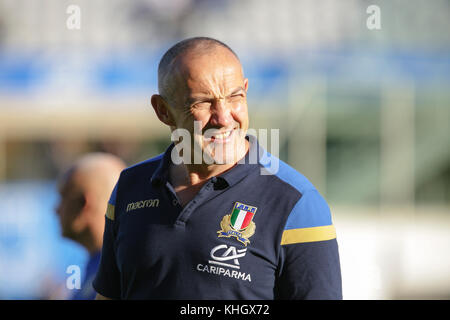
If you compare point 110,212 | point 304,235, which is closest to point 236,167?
point 304,235

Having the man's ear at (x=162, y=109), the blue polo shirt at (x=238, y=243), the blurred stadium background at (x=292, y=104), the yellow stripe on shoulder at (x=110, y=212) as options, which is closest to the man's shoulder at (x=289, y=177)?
the blue polo shirt at (x=238, y=243)

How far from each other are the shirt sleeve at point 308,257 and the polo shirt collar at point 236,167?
169 mm

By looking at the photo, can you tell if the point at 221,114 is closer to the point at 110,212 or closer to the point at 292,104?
the point at 110,212

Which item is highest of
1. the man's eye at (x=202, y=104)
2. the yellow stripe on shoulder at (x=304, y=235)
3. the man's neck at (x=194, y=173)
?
the man's eye at (x=202, y=104)

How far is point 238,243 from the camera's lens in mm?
1233

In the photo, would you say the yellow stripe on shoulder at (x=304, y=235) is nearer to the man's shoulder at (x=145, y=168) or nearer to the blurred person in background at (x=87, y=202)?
the man's shoulder at (x=145, y=168)

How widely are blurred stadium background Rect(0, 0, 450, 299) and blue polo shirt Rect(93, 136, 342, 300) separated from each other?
4.89 meters

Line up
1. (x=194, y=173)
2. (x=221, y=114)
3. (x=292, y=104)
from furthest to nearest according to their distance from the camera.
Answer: (x=292, y=104)
(x=194, y=173)
(x=221, y=114)

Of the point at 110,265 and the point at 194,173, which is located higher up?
the point at 194,173

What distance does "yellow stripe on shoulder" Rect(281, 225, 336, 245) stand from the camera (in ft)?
3.93

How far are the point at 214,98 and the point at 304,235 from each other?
384 mm

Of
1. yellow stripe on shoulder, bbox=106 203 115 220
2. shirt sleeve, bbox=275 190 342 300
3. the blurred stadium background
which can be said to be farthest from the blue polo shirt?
the blurred stadium background

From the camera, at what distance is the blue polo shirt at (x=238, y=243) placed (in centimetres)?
120
